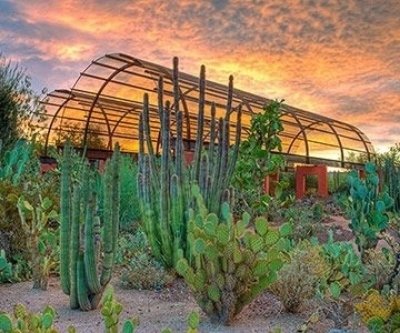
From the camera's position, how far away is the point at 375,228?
219 inches

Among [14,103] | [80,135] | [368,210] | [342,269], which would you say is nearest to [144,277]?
[342,269]

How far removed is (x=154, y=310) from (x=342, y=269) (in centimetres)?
137

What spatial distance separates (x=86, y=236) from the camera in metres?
4.27

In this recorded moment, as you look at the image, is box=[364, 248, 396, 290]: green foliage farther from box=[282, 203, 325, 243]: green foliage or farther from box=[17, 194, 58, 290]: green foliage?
box=[282, 203, 325, 243]: green foliage

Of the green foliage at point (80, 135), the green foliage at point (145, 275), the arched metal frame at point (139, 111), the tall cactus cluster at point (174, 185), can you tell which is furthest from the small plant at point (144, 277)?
the green foliage at point (80, 135)

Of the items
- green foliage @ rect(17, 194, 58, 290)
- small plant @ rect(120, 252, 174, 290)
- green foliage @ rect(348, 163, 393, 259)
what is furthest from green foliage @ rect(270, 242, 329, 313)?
green foliage @ rect(17, 194, 58, 290)

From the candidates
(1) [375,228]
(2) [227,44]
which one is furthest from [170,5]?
(1) [375,228]

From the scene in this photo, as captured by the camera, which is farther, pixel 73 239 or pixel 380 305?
pixel 73 239

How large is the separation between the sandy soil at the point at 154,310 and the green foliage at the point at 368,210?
1345mm

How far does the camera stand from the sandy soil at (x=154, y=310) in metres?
3.88

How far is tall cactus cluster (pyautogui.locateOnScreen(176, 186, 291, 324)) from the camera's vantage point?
12.5 feet

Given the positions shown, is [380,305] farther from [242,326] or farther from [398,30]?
[398,30]

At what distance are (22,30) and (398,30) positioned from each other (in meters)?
5.92

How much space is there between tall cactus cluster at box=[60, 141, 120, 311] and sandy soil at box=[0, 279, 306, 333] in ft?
0.56
